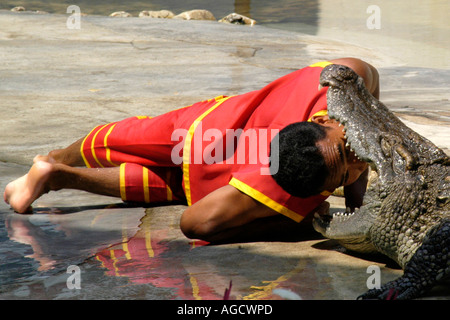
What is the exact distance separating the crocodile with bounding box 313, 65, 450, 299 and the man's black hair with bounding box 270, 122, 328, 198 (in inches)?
4.7

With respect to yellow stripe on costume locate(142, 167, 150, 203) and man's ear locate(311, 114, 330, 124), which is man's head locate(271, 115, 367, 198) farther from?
yellow stripe on costume locate(142, 167, 150, 203)

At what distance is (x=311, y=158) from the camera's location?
2488mm

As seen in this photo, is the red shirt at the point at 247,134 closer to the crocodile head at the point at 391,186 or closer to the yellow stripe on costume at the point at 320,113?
the yellow stripe on costume at the point at 320,113

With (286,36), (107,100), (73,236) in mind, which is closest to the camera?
(73,236)

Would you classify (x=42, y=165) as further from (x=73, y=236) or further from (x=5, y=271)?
(x=5, y=271)

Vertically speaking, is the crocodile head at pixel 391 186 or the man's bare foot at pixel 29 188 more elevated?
the crocodile head at pixel 391 186

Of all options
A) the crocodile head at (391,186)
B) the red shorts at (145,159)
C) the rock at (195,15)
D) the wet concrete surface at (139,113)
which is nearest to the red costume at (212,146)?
the red shorts at (145,159)

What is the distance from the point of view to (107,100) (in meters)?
5.28

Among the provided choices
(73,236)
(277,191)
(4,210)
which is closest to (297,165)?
(277,191)

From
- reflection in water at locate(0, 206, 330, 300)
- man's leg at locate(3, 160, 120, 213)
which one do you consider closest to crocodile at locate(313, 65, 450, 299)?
reflection in water at locate(0, 206, 330, 300)

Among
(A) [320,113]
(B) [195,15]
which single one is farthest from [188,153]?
(B) [195,15]

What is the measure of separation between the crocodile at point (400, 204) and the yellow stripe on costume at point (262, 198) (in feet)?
0.70

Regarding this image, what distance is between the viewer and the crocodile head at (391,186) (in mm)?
2314
